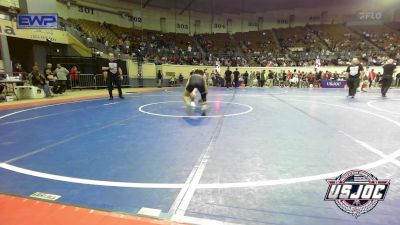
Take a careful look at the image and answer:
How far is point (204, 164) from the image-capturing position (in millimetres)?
3713

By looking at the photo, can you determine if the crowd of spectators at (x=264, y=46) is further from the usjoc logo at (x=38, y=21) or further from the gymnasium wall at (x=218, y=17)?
the usjoc logo at (x=38, y=21)

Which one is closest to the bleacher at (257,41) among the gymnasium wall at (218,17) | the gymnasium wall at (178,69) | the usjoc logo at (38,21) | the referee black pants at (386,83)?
the gymnasium wall at (218,17)

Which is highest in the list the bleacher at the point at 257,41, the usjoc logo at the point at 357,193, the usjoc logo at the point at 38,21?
the bleacher at the point at 257,41

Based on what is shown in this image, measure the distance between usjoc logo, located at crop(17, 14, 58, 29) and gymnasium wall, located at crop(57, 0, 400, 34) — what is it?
15.8m

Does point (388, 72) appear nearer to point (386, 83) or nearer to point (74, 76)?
point (386, 83)

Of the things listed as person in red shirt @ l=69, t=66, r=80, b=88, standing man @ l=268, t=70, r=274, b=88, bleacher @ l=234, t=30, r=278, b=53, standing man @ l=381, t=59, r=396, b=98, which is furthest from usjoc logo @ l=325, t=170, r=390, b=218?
bleacher @ l=234, t=30, r=278, b=53

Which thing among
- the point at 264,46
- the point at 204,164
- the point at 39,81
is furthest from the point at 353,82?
the point at 264,46

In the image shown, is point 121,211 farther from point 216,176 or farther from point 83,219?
point 216,176

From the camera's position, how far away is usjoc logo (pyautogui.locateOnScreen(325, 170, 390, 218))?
239cm

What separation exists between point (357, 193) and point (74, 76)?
18.0 metres

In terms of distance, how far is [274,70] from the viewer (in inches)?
1075

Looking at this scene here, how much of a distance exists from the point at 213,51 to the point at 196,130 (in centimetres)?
2767

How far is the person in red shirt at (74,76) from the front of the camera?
17.1 meters

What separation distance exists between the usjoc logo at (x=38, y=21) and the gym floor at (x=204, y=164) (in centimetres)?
862
